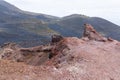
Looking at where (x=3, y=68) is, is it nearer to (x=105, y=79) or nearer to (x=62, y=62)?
(x=62, y=62)

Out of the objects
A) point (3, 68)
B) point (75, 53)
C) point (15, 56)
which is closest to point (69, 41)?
point (75, 53)

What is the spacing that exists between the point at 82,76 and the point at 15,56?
60.4ft

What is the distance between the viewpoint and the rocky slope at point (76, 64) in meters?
24.7

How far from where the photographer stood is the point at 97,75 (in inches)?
1021

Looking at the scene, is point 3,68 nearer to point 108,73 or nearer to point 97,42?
point 108,73

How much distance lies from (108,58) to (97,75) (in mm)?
3479

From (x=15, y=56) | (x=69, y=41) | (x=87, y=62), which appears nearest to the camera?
(x=87, y=62)

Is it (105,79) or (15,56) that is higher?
(105,79)

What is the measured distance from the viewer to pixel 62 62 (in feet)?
91.4

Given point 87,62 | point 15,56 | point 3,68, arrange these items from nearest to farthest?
point 3,68
point 87,62
point 15,56

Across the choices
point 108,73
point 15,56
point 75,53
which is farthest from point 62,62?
point 15,56

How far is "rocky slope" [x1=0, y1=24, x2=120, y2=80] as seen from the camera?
24719 mm

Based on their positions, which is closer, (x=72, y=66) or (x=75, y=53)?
(x=72, y=66)

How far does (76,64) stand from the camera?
27.0 metres
